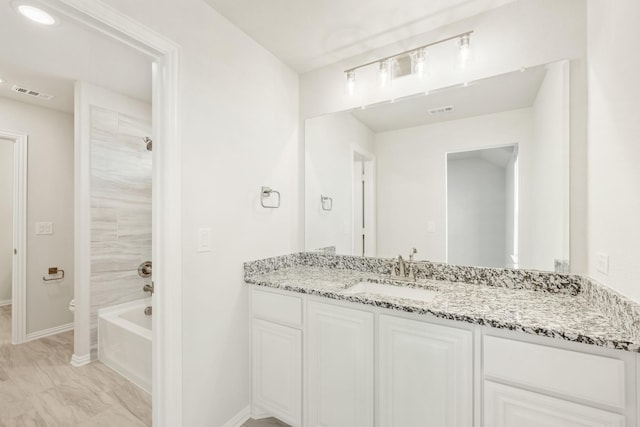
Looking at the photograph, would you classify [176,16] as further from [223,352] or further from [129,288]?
[129,288]

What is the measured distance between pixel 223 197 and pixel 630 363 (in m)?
1.84

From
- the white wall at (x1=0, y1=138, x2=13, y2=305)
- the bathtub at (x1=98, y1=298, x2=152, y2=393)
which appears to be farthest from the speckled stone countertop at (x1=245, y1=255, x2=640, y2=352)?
the white wall at (x1=0, y1=138, x2=13, y2=305)

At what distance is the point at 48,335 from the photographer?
120 inches

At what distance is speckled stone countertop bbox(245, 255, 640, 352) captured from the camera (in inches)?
38.5

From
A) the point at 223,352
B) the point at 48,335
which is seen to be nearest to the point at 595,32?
the point at 223,352

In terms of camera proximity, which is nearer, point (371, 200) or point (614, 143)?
point (614, 143)

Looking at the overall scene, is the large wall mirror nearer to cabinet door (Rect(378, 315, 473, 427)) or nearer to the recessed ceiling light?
cabinet door (Rect(378, 315, 473, 427))

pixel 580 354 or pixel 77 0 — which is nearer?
pixel 580 354

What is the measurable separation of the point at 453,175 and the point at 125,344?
9.05ft

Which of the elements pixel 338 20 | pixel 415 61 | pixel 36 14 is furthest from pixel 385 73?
pixel 36 14

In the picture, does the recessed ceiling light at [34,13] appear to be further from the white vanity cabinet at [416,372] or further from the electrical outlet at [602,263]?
the electrical outlet at [602,263]

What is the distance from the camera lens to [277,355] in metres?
1.68

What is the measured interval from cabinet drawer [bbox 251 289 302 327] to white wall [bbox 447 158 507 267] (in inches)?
38.4

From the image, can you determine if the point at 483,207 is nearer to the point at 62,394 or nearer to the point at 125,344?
the point at 125,344
